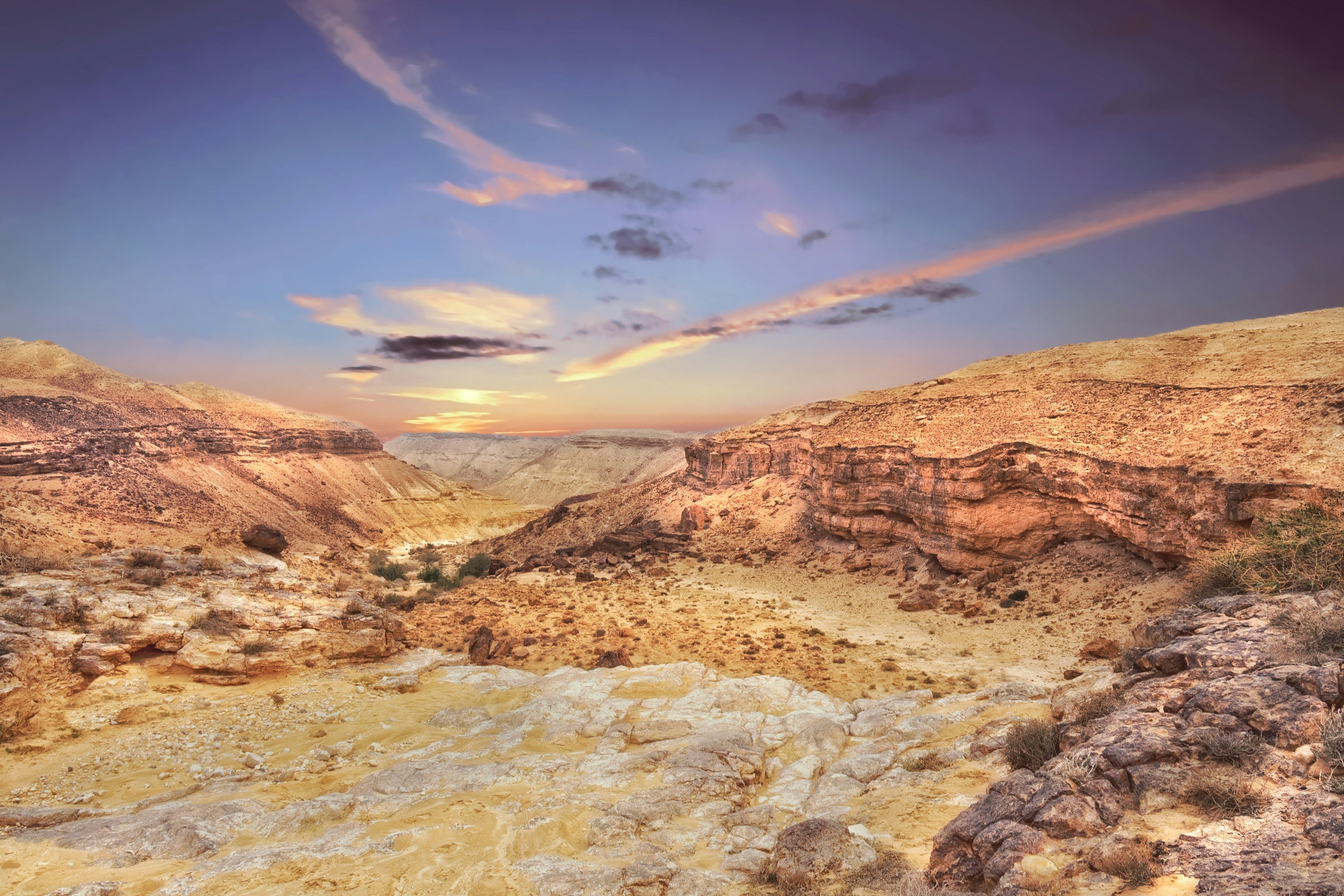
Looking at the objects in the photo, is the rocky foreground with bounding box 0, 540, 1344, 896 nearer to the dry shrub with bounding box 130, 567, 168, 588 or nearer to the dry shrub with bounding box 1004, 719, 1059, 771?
the dry shrub with bounding box 1004, 719, 1059, 771

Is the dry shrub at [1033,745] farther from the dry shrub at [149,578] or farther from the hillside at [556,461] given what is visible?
the hillside at [556,461]

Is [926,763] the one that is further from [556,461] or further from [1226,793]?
[556,461]

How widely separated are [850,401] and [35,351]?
Answer: 5645 centimetres

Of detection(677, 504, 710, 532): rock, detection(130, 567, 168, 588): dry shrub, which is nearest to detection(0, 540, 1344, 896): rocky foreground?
detection(130, 567, 168, 588): dry shrub

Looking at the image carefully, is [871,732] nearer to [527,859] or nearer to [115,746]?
[527,859]

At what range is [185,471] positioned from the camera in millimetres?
37531

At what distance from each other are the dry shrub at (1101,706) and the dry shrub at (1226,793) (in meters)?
1.57

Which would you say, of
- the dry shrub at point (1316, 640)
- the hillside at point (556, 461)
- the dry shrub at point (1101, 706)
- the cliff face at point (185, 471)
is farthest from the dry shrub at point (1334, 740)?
the hillside at point (556, 461)

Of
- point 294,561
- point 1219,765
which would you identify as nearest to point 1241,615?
point 1219,765

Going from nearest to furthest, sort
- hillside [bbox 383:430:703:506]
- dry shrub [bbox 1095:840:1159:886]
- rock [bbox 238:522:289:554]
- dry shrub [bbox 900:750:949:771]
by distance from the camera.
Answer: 1. dry shrub [bbox 1095:840:1159:886]
2. dry shrub [bbox 900:750:949:771]
3. rock [bbox 238:522:289:554]
4. hillside [bbox 383:430:703:506]

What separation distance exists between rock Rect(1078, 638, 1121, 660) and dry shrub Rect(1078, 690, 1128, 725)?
7.66 metres

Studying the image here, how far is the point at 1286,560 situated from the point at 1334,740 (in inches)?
299

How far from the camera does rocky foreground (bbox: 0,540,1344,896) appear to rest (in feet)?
16.0

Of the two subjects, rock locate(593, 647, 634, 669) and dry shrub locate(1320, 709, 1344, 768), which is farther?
rock locate(593, 647, 634, 669)
